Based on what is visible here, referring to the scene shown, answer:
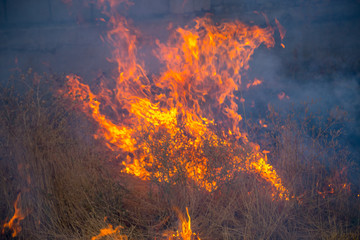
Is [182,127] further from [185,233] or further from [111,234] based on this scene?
[111,234]

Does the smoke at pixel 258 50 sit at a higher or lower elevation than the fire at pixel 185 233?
higher

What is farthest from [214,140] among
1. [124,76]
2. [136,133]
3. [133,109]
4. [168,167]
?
[124,76]

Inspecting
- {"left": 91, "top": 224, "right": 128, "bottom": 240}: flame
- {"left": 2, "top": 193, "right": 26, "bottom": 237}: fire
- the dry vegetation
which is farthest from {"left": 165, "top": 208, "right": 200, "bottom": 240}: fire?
{"left": 2, "top": 193, "right": 26, "bottom": 237}: fire

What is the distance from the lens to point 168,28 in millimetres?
6812

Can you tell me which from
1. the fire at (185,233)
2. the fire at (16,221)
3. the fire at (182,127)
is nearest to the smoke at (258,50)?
the fire at (182,127)

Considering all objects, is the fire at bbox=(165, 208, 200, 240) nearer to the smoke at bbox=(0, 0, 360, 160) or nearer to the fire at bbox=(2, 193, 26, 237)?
the fire at bbox=(2, 193, 26, 237)

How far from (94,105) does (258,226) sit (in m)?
2.39

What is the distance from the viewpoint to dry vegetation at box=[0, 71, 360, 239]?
2.71m

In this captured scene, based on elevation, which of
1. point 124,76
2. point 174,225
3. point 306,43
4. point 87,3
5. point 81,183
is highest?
point 87,3

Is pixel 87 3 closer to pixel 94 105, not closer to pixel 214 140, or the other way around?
pixel 94 105

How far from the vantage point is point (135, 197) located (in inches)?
122

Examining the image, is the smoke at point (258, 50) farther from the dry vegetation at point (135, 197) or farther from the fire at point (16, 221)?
the fire at point (16, 221)

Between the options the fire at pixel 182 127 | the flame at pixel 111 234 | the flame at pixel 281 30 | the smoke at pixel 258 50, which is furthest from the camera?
the flame at pixel 281 30

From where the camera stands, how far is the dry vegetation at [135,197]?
2.71 meters
